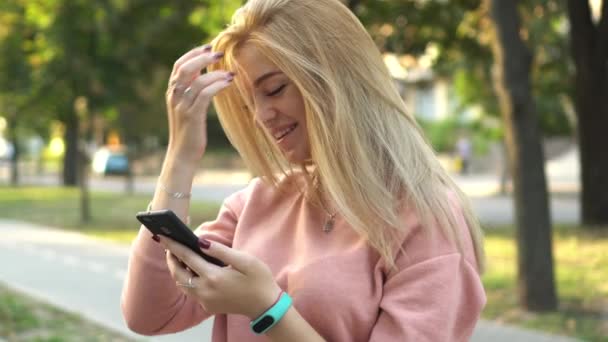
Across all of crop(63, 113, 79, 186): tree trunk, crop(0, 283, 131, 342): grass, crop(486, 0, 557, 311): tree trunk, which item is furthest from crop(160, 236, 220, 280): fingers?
crop(63, 113, 79, 186): tree trunk

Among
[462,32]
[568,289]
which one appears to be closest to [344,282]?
[568,289]

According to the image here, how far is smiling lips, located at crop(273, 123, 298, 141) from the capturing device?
6.95ft

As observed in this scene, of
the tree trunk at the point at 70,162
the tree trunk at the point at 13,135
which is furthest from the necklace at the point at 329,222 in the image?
the tree trunk at the point at 70,162

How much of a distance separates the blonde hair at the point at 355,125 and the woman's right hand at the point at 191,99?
10 cm

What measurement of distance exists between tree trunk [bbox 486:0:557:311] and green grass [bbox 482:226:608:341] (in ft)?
0.78

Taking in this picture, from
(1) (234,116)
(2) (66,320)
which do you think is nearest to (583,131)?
(2) (66,320)

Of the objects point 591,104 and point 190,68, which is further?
point 591,104

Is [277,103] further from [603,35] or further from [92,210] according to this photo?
[92,210]

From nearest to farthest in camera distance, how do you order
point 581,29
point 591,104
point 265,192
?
point 265,192 < point 581,29 < point 591,104

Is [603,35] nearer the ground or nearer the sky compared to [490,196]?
nearer the sky

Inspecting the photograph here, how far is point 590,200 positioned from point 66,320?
9.60 metres

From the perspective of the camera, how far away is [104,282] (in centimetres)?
1020

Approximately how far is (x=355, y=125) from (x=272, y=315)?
46cm

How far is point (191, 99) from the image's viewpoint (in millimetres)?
2061
